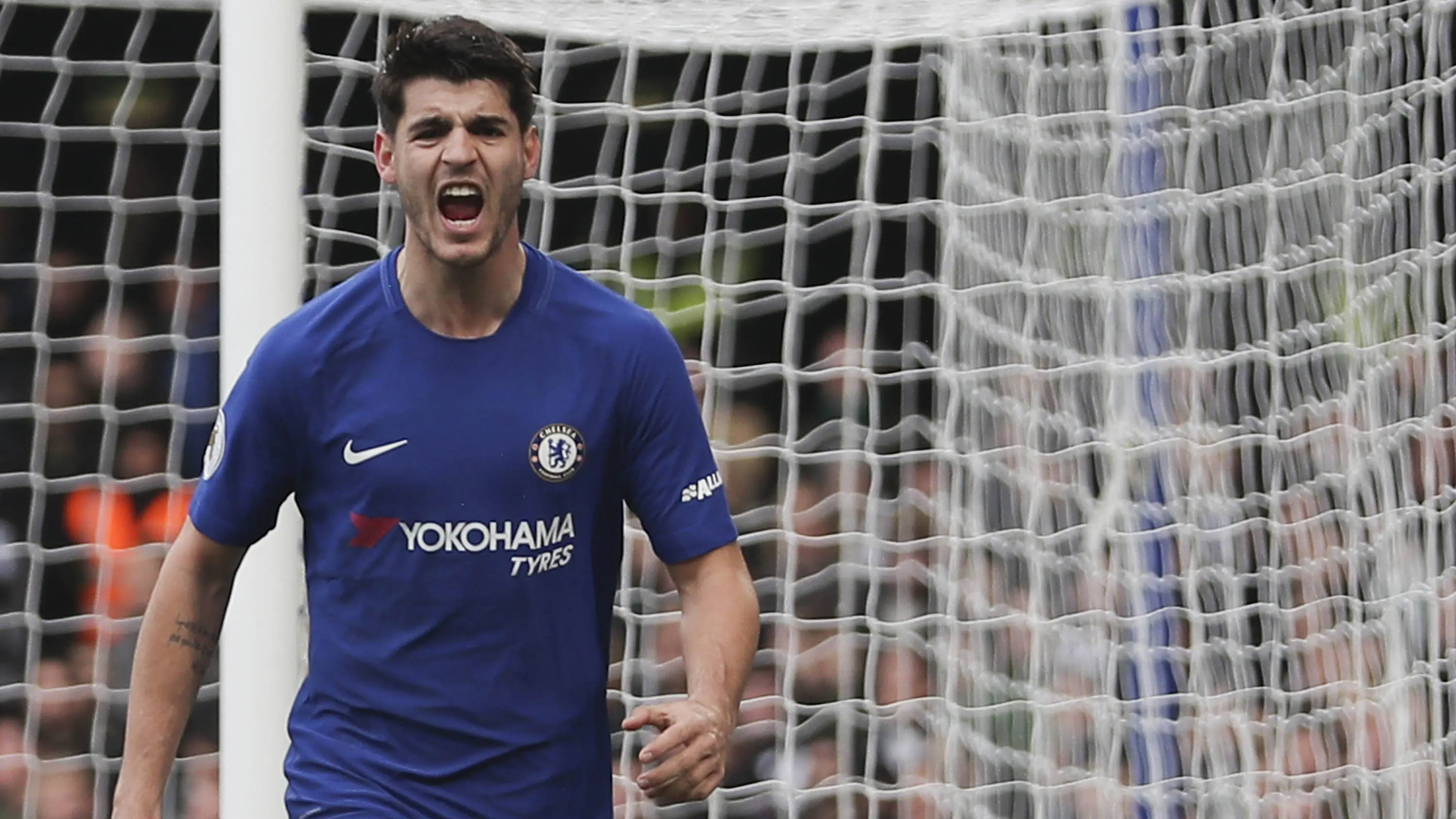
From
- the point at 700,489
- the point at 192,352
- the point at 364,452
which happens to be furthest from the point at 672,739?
the point at 192,352

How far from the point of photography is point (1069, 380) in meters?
3.98

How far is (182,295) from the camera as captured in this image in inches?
159

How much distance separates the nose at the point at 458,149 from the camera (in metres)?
2.21

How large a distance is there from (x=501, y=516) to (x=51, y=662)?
104 inches

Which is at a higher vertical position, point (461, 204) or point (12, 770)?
point (461, 204)

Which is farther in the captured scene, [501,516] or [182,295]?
[182,295]

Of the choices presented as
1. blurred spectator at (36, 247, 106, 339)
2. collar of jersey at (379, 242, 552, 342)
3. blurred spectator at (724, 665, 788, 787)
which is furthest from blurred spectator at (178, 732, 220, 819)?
collar of jersey at (379, 242, 552, 342)

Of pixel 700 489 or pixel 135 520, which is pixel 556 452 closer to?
pixel 700 489

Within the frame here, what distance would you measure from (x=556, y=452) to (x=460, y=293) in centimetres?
23

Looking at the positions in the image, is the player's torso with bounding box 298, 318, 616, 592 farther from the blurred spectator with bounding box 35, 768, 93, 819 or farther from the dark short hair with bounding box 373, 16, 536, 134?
the blurred spectator with bounding box 35, 768, 93, 819

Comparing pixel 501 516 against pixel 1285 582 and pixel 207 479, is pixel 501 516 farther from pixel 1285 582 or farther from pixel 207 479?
pixel 1285 582

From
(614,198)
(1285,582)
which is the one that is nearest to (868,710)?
(1285,582)

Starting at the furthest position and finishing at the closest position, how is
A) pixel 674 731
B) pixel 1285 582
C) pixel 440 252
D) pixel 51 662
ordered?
1. pixel 51 662
2. pixel 1285 582
3. pixel 440 252
4. pixel 674 731

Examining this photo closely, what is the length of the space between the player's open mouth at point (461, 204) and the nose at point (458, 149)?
1.1 inches
